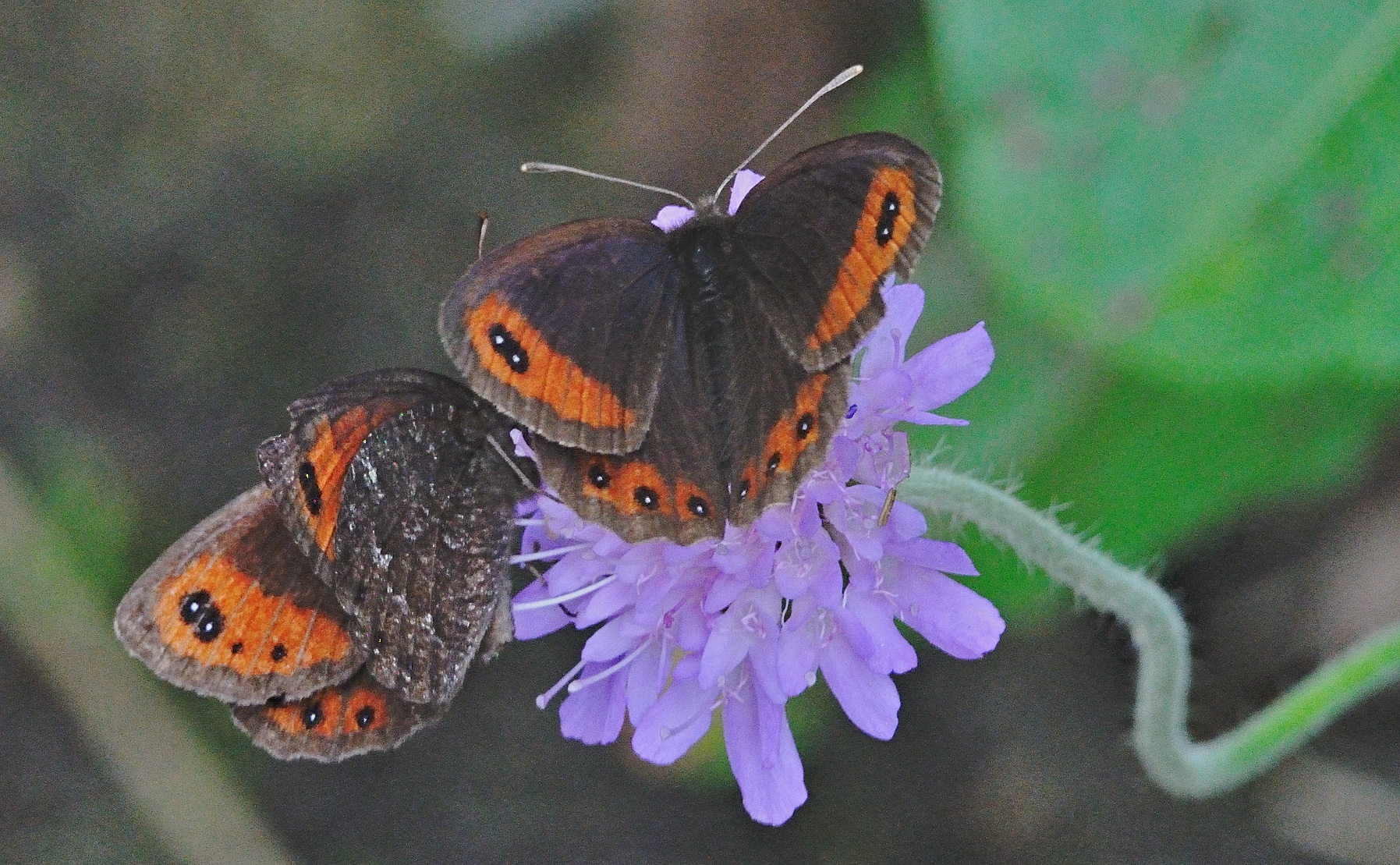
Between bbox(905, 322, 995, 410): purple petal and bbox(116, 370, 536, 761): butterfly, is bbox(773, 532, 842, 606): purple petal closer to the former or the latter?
bbox(905, 322, 995, 410): purple petal

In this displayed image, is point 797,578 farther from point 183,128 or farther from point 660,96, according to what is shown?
point 183,128

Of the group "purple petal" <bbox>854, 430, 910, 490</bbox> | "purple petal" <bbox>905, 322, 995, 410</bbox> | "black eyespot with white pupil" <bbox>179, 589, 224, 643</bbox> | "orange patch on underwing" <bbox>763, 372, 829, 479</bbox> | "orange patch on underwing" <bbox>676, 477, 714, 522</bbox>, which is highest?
"orange patch on underwing" <bbox>763, 372, 829, 479</bbox>

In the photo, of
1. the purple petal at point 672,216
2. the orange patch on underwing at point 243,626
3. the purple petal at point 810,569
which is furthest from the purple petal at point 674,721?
the purple petal at point 672,216

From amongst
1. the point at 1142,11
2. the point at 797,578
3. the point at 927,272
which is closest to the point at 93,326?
the point at 927,272

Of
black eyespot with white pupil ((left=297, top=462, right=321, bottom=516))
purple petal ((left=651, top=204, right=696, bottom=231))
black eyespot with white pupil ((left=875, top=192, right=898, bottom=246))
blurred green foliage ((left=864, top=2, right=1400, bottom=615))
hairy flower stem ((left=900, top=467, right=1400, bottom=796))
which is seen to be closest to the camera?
black eyespot with white pupil ((left=875, top=192, right=898, bottom=246))

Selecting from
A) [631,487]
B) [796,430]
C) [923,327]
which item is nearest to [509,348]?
[631,487]

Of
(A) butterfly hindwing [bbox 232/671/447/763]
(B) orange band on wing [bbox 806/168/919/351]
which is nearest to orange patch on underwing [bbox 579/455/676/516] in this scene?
(B) orange band on wing [bbox 806/168/919/351]
